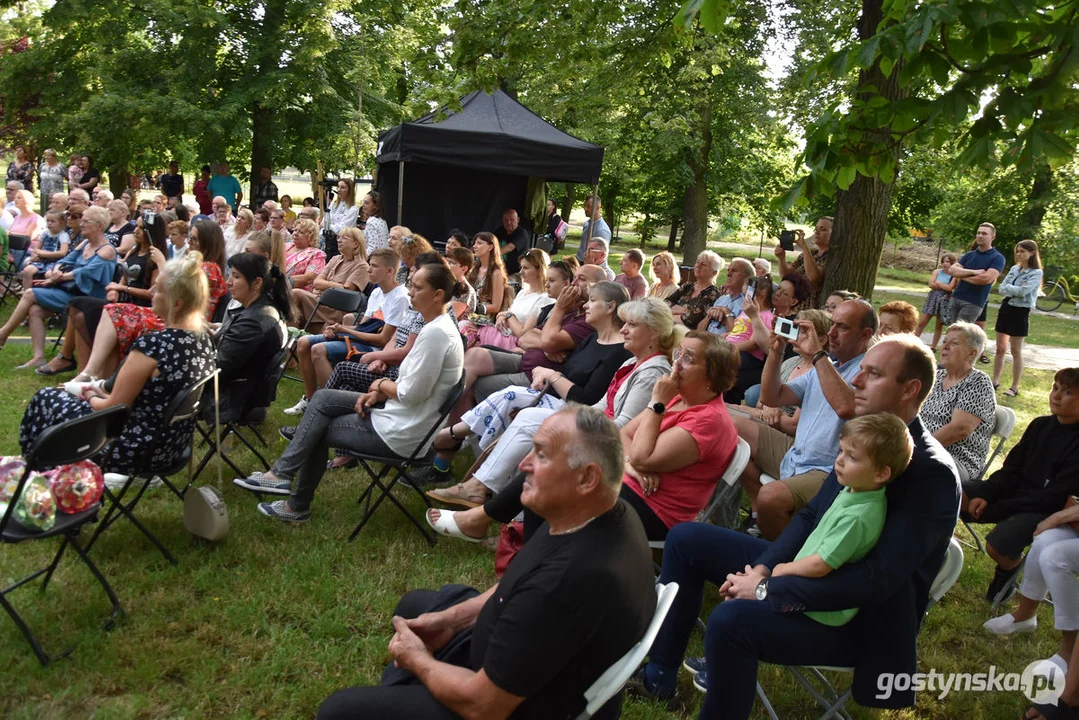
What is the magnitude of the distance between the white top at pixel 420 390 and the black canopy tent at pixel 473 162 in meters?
4.20

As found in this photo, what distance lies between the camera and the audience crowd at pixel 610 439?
2184 mm

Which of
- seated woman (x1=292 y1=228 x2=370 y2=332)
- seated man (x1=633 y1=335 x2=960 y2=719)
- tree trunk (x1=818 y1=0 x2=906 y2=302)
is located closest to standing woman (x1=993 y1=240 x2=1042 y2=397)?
tree trunk (x1=818 y1=0 x2=906 y2=302)

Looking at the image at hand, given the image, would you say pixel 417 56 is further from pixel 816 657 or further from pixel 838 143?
pixel 816 657


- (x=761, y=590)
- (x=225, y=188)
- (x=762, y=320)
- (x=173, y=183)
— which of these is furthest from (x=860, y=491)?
(x=173, y=183)

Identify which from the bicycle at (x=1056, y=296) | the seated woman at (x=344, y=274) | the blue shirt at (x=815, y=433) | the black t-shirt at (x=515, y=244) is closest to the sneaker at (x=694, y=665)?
the blue shirt at (x=815, y=433)

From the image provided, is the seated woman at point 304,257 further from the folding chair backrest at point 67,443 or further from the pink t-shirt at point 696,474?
the pink t-shirt at point 696,474

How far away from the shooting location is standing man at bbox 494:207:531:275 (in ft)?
37.2

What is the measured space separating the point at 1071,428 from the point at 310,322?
574cm

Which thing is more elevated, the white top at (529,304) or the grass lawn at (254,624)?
the white top at (529,304)

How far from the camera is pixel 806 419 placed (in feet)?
13.6

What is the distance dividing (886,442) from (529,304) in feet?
14.0

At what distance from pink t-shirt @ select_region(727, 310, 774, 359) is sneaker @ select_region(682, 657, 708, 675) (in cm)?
283

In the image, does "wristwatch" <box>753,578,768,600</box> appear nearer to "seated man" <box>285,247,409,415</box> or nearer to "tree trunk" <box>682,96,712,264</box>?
"seated man" <box>285,247,409,415</box>

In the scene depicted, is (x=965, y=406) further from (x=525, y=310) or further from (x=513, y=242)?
(x=513, y=242)
